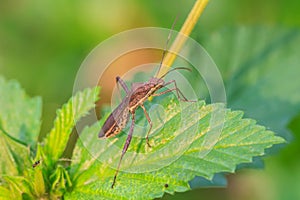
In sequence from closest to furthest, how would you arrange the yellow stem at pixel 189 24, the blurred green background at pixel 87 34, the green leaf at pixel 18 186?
the green leaf at pixel 18 186 < the yellow stem at pixel 189 24 < the blurred green background at pixel 87 34

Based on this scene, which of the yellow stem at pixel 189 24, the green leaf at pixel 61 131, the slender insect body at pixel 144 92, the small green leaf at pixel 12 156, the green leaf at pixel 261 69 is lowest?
the small green leaf at pixel 12 156

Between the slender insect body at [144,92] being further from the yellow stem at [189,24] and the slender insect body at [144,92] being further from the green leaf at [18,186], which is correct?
the green leaf at [18,186]

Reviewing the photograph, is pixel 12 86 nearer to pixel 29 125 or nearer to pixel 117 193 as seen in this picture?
pixel 29 125

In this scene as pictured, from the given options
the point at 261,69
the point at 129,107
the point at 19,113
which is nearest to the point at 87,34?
the point at 261,69

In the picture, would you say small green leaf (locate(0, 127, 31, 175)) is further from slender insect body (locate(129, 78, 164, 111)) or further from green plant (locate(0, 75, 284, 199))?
slender insect body (locate(129, 78, 164, 111))

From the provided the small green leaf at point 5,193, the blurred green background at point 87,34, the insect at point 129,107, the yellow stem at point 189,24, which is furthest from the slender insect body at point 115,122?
the blurred green background at point 87,34

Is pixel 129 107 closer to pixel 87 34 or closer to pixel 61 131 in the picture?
pixel 61 131

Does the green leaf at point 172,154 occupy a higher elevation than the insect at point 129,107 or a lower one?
lower
